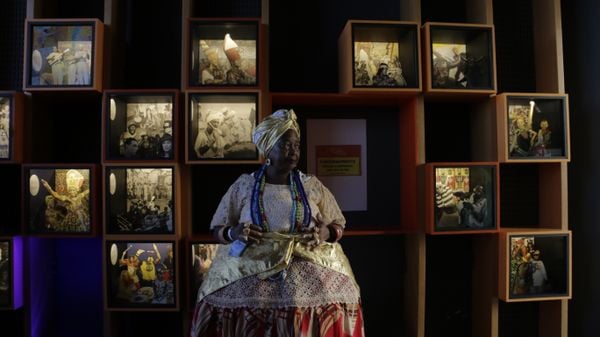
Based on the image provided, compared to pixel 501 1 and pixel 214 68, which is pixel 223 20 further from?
pixel 501 1

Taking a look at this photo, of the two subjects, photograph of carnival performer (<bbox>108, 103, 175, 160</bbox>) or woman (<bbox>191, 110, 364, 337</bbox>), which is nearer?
woman (<bbox>191, 110, 364, 337</bbox>)

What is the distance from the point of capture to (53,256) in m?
2.59

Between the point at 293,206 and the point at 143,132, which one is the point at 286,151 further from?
the point at 143,132

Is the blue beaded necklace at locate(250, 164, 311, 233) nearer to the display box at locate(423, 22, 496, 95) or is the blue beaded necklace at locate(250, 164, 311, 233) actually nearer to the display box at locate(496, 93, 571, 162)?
the display box at locate(423, 22, 496, 95)

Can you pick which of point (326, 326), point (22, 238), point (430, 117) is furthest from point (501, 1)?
point (22, 238)

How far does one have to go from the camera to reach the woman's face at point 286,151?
1804 mm

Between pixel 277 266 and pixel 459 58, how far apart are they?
163cm

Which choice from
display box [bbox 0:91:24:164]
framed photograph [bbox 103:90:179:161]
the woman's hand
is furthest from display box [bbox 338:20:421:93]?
display box [bbox 0:91:24:164]

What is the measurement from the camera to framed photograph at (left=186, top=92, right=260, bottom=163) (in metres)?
2.29

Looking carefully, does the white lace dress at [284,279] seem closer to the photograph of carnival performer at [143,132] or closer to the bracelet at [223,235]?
the bracelet at [223,235]

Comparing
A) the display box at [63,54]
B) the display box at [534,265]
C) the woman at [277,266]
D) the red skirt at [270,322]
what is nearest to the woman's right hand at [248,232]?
the woman at [277,266]

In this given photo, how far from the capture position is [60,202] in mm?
2301

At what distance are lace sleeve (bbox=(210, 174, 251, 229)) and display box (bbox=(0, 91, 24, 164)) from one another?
4.03ft

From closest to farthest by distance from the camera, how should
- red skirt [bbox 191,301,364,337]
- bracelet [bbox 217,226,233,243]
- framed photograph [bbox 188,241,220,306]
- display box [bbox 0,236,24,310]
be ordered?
red skirt [bbox 191,301,364,337] → bracelet [bbox 217,226,233,243] → display box [bbox 0,236,24,310] → framed photograph [bbox 188,241,220,306]
